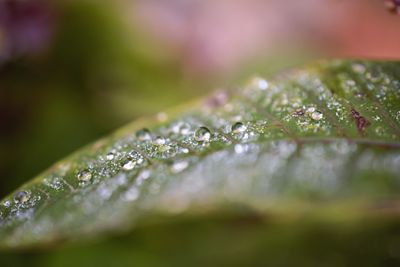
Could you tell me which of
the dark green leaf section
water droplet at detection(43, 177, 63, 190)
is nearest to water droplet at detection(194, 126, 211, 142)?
the dark green leaf section

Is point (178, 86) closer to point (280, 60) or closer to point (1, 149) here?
point (280, 60)

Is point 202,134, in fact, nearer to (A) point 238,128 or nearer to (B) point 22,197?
(A) point 238,128

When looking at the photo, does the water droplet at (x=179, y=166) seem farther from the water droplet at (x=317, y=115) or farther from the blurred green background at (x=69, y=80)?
the blurred green background at (x=69, y=80)

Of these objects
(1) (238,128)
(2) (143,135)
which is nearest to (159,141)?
(2) (143,135)

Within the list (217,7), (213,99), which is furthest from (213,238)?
(217,7)

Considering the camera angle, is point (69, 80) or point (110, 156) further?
point (69, 80)

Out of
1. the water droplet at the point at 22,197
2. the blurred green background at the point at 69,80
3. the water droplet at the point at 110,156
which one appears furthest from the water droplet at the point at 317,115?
the blurred green background at the point at 69,80

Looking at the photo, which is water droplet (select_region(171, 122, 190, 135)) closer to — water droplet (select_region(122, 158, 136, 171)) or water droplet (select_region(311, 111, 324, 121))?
water droplet (select_region(122, 158, 136, 171))
